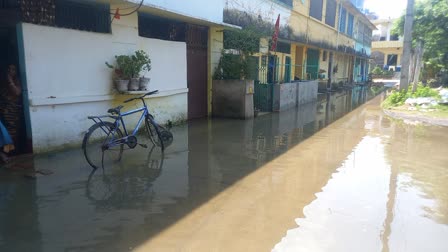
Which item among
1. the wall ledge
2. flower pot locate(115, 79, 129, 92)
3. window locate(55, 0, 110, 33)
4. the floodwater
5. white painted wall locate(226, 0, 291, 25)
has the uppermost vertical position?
white painted wall locate(226, 0, 291, 25)

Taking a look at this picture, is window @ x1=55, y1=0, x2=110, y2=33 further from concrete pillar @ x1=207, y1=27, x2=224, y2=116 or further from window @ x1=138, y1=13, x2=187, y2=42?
concrete pillar @ x1=207, y1=27, x2=224, y2=116

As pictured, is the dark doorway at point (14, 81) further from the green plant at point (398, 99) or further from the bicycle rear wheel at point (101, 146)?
the green plant at point (398, 99)

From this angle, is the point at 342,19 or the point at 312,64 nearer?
the point at 312,64

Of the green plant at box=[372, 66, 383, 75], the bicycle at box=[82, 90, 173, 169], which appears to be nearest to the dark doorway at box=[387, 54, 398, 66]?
the green plant at box=[372, 66, 383, 75]

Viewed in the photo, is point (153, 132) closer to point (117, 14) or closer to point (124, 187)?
point (124, 187)

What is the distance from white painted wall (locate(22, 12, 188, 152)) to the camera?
6227 mm

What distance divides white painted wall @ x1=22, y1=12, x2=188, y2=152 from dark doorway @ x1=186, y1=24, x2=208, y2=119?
82.9 inches

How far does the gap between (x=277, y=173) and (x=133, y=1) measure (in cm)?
440

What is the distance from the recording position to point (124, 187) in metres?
5.05

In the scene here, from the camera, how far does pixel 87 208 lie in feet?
14.1

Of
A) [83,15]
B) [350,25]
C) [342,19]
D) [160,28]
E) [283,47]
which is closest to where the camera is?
[83,15]

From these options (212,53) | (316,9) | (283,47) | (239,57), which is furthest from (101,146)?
(316,9)

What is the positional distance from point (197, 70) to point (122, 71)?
3.74m

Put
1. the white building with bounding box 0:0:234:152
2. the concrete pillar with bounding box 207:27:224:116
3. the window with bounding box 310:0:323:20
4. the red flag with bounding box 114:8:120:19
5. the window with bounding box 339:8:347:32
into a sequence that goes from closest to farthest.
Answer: the white building with bounding box 0:0:234:152 → the red flag with bounding box 114:8:120:19 → the concrete pillar with bounding box 207:27:224:116 → the window with bounding box 310:0:323:20 → the window with bounding box 339:8:347:32
